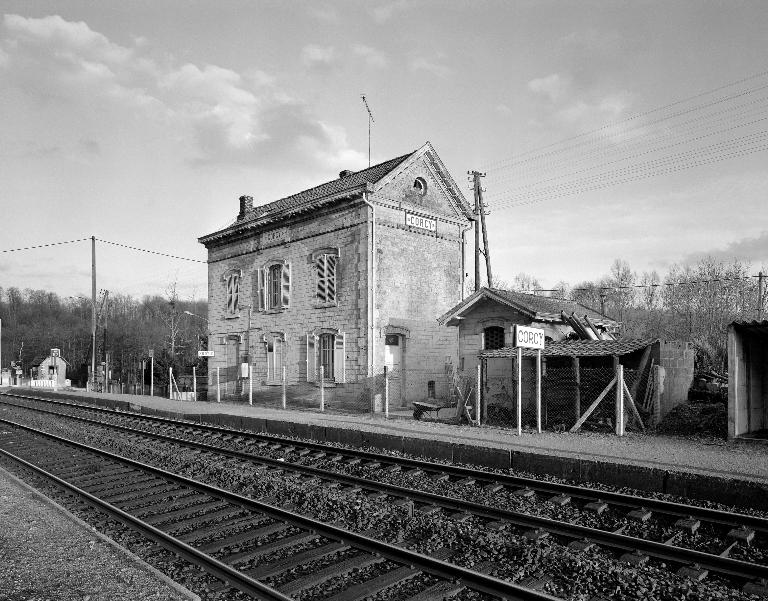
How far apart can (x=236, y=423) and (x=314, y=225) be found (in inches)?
392

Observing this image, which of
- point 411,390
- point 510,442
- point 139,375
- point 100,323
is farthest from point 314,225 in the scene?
point 100,323

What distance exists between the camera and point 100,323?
79.2m

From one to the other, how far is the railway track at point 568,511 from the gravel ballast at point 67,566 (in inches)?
137

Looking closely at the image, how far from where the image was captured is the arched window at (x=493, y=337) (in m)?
20.4

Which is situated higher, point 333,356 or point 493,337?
point 493,337

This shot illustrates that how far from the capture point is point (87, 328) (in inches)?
3312

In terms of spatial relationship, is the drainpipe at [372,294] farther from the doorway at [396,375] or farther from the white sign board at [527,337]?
the white sign board at [527,337]

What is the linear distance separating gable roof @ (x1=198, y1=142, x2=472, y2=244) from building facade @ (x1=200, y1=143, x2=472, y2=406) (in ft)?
0.19

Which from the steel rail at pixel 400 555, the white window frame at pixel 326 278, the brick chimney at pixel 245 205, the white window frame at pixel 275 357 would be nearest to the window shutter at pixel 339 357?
the white window frame at pixel 326 278

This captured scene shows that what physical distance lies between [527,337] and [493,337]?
6.43 m

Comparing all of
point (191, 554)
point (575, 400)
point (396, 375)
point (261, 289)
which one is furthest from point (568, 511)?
point (261, 289)

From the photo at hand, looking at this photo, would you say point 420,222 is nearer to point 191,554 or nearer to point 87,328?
point 191,554

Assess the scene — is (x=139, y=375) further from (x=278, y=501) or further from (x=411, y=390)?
(x=278, y=501)

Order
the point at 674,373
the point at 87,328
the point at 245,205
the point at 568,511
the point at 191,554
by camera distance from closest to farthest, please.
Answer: the point at 191,554 < the point at 568,511 < the point at 674,373 < the point at 245,205 < the point at 87,328
